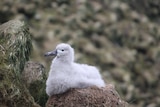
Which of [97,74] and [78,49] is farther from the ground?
[78,49]

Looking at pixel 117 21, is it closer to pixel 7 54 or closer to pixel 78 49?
pixel 78 49

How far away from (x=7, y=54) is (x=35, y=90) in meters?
1.26

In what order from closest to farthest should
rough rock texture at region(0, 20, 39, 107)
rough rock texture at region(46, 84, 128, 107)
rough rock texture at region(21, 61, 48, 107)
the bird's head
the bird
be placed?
rough rock texture at region(0, 20, 39, 107) < rough rock texture at region(46, 84, 128, 107) < the bird < the bird's head < rough rock texture at region(21, 61, 48, 107)

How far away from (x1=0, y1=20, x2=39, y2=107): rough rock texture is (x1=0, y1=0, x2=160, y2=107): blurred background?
504 inches

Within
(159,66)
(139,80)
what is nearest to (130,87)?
(139,80)

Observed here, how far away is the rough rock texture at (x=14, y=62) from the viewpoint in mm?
6828

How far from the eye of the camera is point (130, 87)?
23.3 metres

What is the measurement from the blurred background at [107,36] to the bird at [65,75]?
1318 centimetres

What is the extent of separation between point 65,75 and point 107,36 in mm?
18813

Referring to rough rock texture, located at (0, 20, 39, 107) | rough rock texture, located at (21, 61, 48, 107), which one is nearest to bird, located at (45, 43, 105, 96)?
rough rock texture, located at (0, 20, 39, 107)

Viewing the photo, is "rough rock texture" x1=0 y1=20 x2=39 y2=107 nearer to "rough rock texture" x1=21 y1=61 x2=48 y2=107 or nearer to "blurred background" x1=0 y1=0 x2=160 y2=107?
"rough rock texture" x1=21 y1=61 x2=48 y2=107

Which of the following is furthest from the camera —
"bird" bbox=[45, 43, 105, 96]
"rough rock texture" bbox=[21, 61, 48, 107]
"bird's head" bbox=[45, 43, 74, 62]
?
"rough rock texture" bbox=[21, 61, 48, 107]

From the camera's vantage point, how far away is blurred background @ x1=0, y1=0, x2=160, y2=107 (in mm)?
23425

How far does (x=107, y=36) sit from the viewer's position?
26391 millimetres
